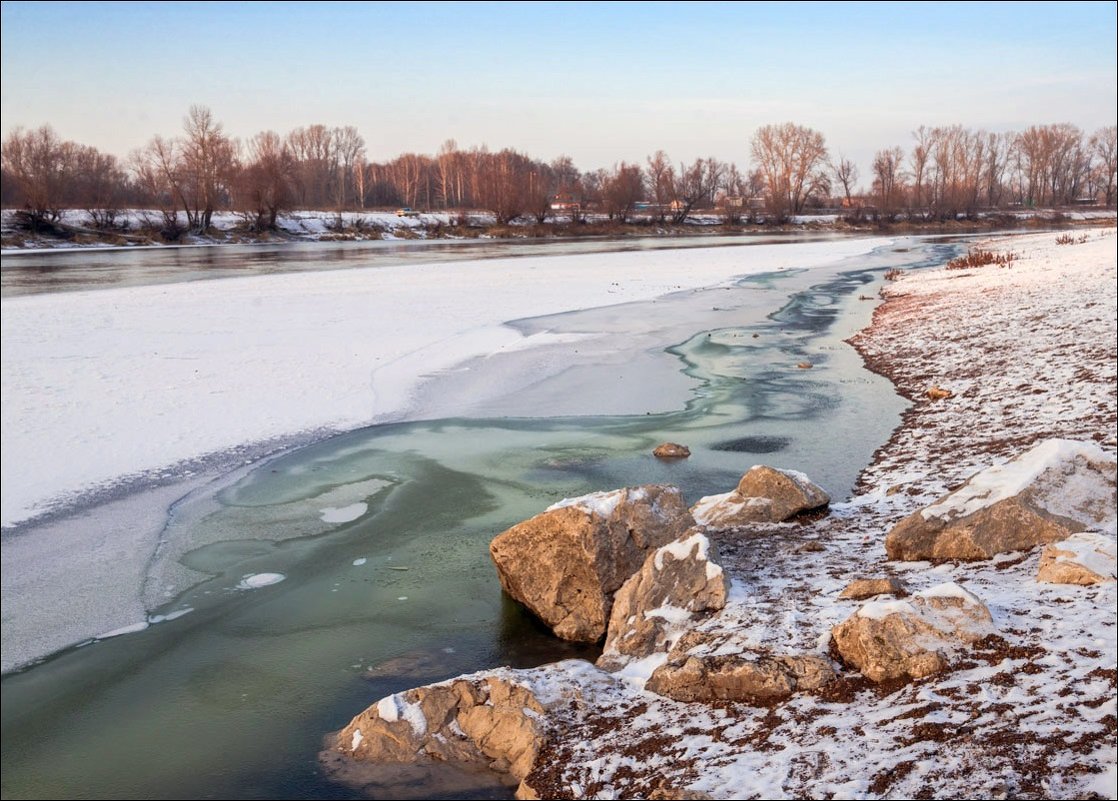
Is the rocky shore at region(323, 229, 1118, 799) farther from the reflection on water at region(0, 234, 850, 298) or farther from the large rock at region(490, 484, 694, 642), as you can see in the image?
the reflection on water at region(0, 234, 850, 298)

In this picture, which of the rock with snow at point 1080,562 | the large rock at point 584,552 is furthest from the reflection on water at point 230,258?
the rock with snow at point 1080,562

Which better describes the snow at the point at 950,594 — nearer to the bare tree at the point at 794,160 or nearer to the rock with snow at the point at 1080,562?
the rock with snow at the point at 1080,562

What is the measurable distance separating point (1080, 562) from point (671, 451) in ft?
17.7

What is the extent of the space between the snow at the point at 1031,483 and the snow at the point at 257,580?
506 cm

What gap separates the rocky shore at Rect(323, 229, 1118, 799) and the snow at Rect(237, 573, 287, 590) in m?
1.87

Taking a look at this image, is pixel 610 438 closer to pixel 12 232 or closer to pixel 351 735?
pixel 351 735

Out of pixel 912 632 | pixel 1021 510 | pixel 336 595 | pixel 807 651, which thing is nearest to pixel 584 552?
pixel 807 651

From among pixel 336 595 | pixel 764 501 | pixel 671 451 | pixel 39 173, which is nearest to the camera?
pixel 336 595

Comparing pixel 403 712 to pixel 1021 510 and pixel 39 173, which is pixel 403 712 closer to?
pixel 1021 510

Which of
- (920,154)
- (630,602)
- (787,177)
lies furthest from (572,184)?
(630,602)

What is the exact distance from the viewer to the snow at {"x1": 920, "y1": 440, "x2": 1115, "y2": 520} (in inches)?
249

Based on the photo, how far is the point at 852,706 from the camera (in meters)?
4.59

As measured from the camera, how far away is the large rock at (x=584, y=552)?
21.5ft

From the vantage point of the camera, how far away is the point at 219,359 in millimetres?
15656
